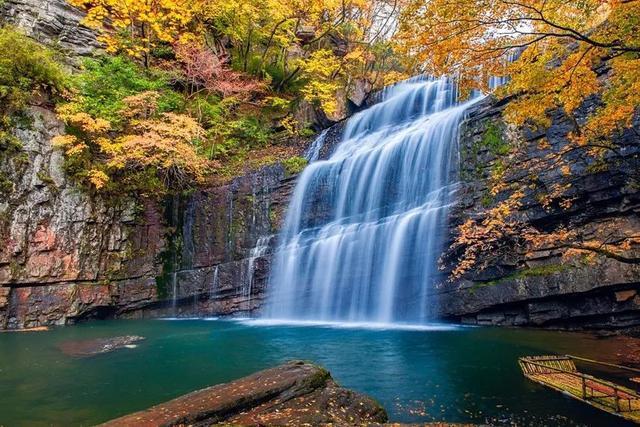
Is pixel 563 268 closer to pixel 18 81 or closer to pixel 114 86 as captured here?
pixel 114 86

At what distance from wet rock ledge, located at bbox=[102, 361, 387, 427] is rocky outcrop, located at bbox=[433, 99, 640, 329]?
23.7ft

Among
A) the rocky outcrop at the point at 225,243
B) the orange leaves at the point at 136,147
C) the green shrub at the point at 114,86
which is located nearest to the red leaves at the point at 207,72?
the green shrub at the point at 114,86

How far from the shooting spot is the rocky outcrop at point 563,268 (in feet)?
32.7

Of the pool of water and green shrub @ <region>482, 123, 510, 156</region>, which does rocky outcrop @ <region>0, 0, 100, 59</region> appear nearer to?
the pool of water

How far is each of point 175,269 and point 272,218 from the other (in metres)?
4.36

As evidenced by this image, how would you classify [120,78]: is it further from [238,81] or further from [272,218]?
[272,218]

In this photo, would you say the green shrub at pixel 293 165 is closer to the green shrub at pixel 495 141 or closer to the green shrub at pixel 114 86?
the green shrub at pixel 114 86

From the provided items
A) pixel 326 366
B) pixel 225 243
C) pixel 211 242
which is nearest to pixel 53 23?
pixel 211 242

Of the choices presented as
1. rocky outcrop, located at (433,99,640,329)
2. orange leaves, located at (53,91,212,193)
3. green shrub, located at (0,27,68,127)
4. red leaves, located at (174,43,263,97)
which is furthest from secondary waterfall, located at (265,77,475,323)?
green shrub, located at (0,27,68,127)

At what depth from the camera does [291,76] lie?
22.7 meters

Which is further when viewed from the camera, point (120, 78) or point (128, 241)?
point (120, 78)

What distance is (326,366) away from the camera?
8.48 m

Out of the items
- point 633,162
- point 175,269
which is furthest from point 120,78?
point 633,162

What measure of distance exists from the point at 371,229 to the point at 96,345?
854 cm
